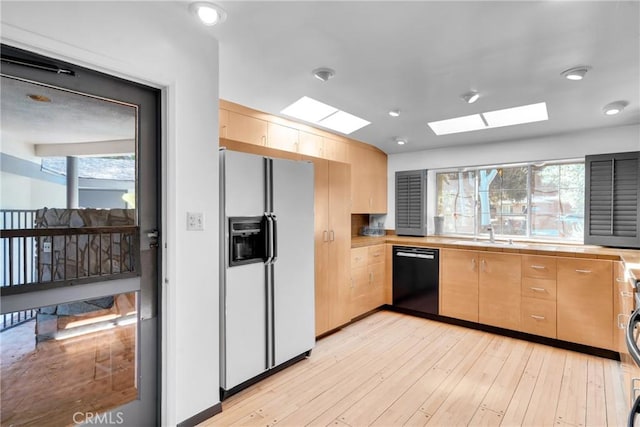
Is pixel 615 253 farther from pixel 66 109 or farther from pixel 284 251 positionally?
pixel 66 109

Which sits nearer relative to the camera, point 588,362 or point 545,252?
point 588,362

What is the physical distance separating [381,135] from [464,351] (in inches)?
104

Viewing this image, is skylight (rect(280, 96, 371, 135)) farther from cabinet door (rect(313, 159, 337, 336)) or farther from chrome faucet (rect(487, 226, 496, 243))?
chrome faucet (rect(487, 226, 496, 243))

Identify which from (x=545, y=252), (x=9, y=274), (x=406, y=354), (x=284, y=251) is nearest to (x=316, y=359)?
(x=406, y=354)

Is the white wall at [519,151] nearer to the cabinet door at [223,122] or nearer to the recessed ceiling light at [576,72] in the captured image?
the recessed ceiling light at [576,72]

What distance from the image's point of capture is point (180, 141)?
1965mm

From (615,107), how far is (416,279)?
2589 millimetres

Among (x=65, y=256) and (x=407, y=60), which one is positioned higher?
(x=407, y=60)

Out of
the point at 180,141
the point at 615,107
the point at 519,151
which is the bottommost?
the point at 180,141

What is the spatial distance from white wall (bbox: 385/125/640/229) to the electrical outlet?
11.3ft

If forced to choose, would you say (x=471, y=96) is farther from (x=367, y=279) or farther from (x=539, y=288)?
(x=367, y=279)

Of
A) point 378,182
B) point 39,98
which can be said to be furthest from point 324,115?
point 39,98

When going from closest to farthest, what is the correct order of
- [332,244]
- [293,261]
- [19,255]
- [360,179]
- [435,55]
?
1. [19,255]
2. [435,55]
3. [293,261]
4. [332,244]
5. [360,179]

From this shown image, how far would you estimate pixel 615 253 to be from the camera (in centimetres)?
297
